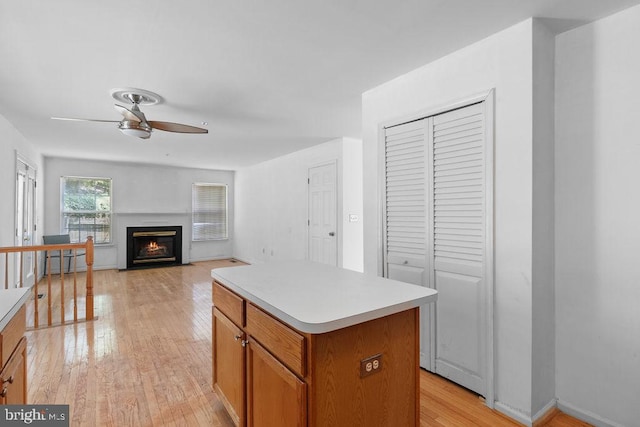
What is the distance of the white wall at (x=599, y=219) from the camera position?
1788mm

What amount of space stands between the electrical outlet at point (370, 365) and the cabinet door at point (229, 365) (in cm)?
66

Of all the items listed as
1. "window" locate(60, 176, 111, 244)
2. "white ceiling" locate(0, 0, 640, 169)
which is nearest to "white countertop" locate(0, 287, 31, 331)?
"white ceiling" locate(0, 0, 640, 169)

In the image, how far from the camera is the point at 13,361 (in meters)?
1.33

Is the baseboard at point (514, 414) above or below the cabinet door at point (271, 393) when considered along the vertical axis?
below

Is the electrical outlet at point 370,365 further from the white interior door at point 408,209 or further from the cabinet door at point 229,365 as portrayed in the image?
the white interior door at point 408,209

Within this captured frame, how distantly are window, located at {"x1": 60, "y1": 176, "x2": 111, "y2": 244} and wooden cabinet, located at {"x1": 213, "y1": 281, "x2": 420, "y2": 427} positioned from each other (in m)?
6.92

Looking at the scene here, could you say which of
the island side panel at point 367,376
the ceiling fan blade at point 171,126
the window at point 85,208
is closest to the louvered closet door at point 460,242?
the island side panel at point 367,376

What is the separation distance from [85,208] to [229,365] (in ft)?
22.6

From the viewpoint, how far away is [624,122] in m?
1.81

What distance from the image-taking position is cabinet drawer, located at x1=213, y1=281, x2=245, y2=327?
1.67 m

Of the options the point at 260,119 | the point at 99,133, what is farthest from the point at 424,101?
the point at 99,133

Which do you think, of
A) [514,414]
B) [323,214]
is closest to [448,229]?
[514,414]

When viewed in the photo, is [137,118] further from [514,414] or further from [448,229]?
[514,414]

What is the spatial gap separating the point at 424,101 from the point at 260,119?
210 cm
